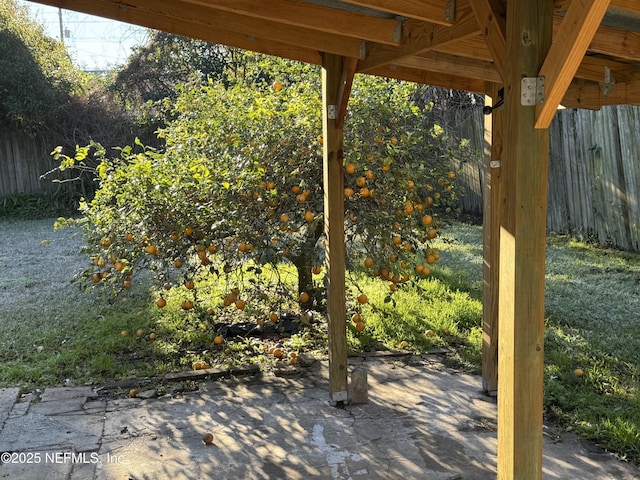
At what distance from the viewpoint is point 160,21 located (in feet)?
11.9

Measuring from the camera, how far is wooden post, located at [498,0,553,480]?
2156 mm

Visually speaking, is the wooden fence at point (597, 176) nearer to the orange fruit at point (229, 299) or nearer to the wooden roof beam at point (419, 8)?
the orange fruit at point (229, 299)

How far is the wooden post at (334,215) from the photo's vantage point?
4.06m

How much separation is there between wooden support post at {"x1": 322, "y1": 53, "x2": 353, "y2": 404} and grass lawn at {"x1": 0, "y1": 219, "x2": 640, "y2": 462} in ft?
3.03

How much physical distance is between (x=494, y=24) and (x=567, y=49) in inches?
17.6

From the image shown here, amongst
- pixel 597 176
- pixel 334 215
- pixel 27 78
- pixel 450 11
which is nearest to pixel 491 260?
pixel 334 215

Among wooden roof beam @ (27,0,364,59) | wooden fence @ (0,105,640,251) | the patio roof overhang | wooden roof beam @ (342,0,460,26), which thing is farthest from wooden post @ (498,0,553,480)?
wooden fence @ (0,105,640,251)

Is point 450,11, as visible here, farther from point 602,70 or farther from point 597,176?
point 597,176

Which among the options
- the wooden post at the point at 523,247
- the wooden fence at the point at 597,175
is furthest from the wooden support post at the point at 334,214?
the wooden fence at the point at 597,175

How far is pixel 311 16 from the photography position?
3.18 m

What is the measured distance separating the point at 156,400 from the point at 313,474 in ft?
4.96

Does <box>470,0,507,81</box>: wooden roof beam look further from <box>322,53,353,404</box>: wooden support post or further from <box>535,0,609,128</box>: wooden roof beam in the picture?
<box>322,53,353,404</box>: wooden support post

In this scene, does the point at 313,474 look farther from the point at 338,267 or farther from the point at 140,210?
the point at 140,210

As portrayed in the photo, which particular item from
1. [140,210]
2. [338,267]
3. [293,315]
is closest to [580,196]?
[293,315]
